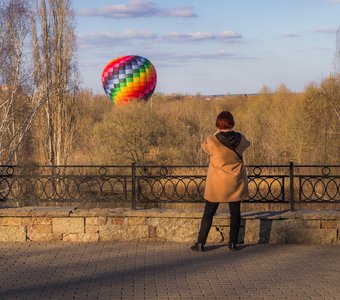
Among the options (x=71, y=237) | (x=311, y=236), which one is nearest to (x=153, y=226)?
(x=71, y=237)

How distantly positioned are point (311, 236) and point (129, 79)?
3316 centimetres

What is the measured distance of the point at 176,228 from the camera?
894cm

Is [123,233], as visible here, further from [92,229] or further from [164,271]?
[164,271]

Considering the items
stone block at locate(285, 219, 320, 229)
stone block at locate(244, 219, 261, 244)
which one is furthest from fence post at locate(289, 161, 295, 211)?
stone block at locate(244, 219, 261, 244)

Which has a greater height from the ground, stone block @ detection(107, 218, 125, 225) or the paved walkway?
stone block @ detection(107, 218, 125, 225)

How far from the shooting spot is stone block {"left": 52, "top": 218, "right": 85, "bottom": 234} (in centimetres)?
901

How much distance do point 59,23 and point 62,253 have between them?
27.6 meters

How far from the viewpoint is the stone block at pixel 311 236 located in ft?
28.6

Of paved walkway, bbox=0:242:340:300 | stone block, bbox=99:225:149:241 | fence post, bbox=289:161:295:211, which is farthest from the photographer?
stone block, bbox=99:225:149:241

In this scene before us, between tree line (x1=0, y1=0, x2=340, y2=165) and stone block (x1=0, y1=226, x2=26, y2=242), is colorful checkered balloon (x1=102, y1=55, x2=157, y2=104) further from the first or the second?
stone block (x1=0, y1=226, x2=26, y2=242)

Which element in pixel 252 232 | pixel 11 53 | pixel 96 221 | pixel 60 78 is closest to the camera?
pixel 252 232

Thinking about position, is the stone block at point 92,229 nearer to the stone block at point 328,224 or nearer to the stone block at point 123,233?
the stone block at point 123,233

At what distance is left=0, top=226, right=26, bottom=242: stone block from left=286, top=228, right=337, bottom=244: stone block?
12.5 feet

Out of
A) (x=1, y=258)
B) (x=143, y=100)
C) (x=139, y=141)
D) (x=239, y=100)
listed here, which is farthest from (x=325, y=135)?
(x=239, y=100)
